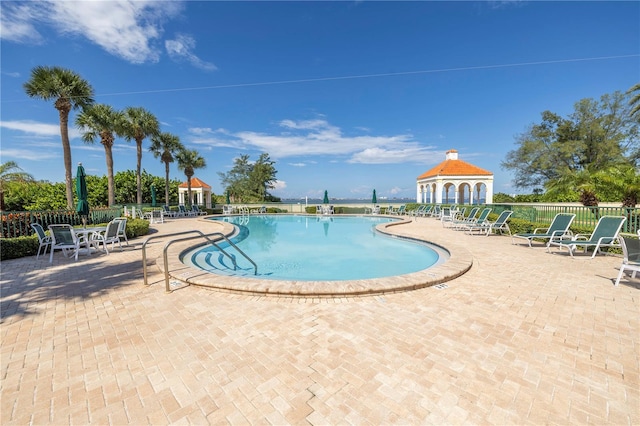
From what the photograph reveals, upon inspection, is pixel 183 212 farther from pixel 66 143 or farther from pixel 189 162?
pixel 66 143

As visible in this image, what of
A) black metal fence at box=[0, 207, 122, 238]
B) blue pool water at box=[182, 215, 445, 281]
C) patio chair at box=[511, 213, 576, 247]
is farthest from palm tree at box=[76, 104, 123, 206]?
patio chair at box=[511, 213, 576, 247]

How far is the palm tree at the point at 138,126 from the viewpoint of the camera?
769 inches

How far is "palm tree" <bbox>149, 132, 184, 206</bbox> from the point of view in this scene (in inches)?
947

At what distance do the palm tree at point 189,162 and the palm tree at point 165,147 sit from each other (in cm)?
97

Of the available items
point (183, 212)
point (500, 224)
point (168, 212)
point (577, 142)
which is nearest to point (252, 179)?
point (183, 212)

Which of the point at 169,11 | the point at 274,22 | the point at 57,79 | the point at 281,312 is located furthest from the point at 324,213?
the point at 281,312

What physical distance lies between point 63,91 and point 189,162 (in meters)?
14.3

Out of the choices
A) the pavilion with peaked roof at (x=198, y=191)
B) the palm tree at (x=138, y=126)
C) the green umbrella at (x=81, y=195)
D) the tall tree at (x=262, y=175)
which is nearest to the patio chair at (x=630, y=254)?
the green umbrella at (x=81, y=195)

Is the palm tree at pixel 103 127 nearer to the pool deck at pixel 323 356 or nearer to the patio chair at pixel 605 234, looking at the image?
the pool deck at pixel 323 356

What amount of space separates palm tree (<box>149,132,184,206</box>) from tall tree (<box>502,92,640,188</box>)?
134 feet

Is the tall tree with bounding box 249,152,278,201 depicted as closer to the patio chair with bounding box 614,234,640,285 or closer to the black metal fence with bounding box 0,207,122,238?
the black metal fence with bounding box 0,207,122,238

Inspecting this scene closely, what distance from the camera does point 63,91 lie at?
12.8 metres

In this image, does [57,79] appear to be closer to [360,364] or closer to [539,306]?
[360,364]

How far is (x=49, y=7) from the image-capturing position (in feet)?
26.2
